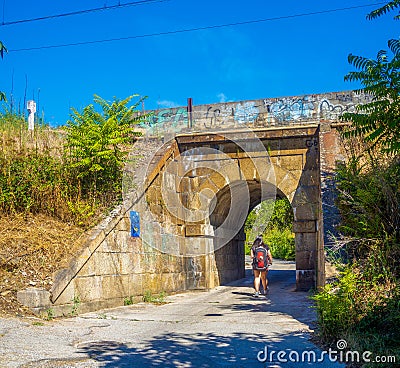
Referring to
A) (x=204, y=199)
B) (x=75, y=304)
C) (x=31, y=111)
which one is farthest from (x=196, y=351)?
(x=31, y=111)

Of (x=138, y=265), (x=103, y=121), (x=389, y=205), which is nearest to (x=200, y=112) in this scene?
(x=103, y=121)

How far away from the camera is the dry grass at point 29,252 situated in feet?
24.8

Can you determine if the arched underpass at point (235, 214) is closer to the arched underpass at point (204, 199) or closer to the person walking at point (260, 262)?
the arched underpass at point (204, 199)

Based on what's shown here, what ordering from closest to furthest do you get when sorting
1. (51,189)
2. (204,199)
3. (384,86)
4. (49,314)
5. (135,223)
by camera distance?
(384,86) < (49,314) < (51,189) < (135,223) < (204,199)

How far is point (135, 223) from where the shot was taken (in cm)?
1036

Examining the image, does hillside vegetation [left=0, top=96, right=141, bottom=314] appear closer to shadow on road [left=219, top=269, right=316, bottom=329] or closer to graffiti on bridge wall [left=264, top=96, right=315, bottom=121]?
shadow on road [left=219, top=269, right=316, bottom=329]

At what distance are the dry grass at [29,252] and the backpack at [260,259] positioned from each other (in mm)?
4580

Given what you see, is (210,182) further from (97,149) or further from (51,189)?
(51,189)

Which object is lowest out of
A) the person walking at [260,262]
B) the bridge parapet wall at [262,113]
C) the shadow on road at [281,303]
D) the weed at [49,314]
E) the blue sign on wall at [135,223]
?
the shadow on road at [281,303]

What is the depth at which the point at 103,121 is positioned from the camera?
37.0 ft

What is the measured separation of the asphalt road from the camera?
5250mm

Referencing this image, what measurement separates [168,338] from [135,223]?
4127 mm

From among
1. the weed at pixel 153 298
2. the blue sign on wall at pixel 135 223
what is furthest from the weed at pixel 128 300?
the blue sign on wall at pixel 135 223

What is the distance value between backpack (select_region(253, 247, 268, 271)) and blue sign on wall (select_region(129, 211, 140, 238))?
312cm
